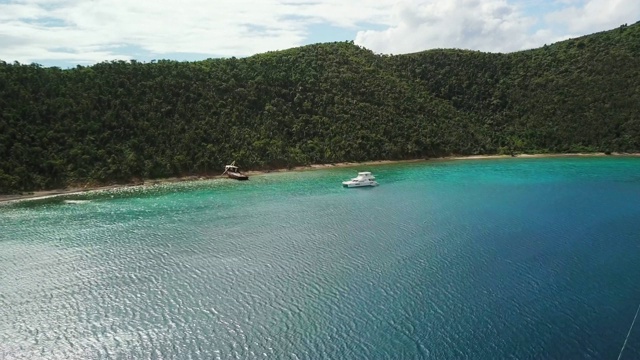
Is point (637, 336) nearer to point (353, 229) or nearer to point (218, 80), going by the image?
point (353, 229)

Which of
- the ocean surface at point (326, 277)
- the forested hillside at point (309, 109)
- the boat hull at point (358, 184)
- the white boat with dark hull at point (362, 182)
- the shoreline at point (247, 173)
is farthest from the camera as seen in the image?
the forested hillside at point (309, 109)

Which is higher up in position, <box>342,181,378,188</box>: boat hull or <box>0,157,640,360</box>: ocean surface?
<box>342,181,378,188</box>: boat hull


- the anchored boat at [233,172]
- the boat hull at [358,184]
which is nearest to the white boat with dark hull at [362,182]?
the boat hull at [358,184]

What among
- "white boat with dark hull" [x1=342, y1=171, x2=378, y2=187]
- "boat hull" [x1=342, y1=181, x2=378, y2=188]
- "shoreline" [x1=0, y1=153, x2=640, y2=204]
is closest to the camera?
"shoreline" [x1=0, y1=153, x2=640, y2=204]

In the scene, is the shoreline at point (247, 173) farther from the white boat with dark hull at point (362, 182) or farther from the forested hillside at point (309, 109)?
the white boat with dark hull at point (362, 182)

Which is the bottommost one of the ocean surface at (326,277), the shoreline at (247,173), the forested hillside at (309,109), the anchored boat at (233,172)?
the ocean surface at (326,277)

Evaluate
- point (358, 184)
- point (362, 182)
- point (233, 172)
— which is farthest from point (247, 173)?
point (362, 182)

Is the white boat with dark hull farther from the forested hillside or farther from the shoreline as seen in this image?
the forested hillside

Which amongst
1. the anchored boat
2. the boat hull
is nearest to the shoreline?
the anchored boat
